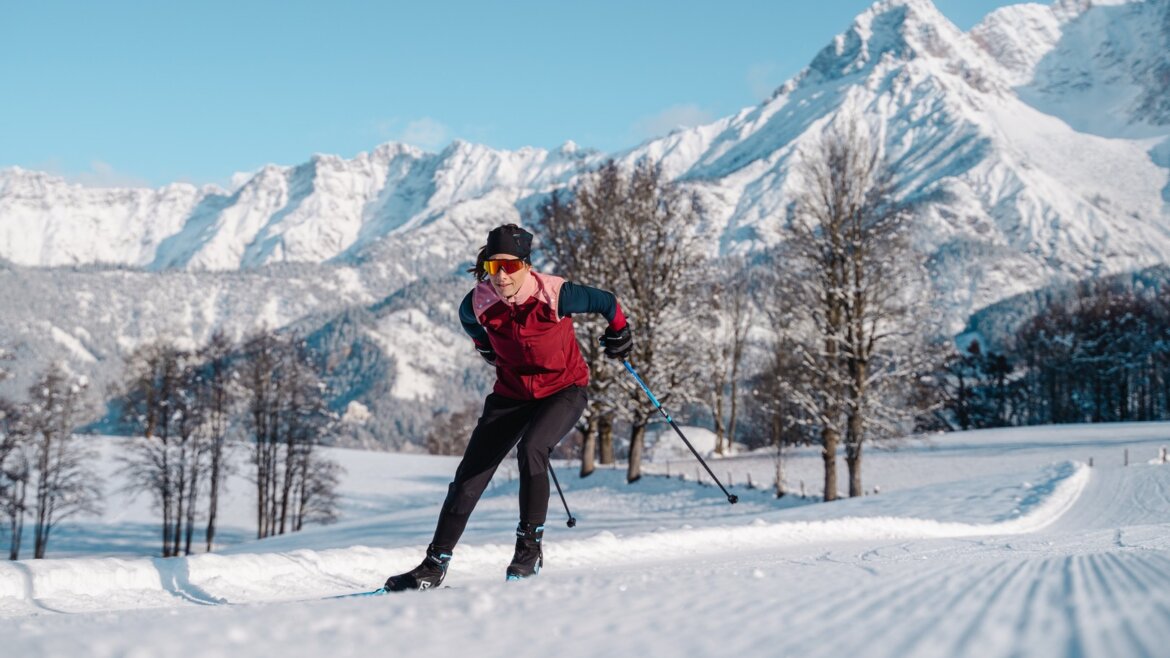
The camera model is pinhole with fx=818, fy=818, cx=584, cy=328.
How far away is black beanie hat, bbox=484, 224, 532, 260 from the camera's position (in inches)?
193

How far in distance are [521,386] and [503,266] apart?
784mm

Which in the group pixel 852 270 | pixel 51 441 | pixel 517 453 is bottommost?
pixel 51 441

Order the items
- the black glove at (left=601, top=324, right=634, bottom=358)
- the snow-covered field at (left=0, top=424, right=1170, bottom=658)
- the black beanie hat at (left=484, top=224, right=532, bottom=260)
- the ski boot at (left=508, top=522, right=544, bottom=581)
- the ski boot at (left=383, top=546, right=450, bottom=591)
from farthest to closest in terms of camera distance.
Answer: the black glove at (left=601, top=324, right=634, bottom=358) → the ski boot at (left=508, top=522, right=544, bottom=581) → the black beanie hat at (left=484, top=224, right=532, bottom=260) → the ski boot at (left=383, top=546, right=450, bottom=591) → the snow-covered field at (left=0, top=424, right=1170, bottom=658)

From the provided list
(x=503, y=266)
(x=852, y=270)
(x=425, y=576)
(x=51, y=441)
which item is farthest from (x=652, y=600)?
(x=51, y=441)

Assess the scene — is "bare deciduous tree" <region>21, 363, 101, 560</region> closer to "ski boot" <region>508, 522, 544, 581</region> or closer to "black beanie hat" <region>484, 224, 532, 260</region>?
"ski boot" <region>508, 522, 544, 581</region>

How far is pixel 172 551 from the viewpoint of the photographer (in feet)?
102

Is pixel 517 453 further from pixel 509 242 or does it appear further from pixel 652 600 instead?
pixel 652 600

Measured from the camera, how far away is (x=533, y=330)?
506 centimetres

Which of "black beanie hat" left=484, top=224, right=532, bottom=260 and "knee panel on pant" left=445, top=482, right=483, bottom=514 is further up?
"black beanie hat" left=484, top=224, right=532, bottom=260

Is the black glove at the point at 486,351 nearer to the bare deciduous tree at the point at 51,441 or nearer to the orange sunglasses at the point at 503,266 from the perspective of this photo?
the orange sunglasses at the point at 503,266

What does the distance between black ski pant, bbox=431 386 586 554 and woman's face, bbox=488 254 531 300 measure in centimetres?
73

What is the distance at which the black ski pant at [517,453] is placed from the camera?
494cm

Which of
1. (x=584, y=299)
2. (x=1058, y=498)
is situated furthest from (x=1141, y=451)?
(x=584, y=299)

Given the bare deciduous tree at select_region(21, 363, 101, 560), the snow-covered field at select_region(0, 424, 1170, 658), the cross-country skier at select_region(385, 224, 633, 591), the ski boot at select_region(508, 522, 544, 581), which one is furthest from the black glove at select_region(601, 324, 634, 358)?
the bare deciduous tree at select_region(21, 363, 101, 560)
